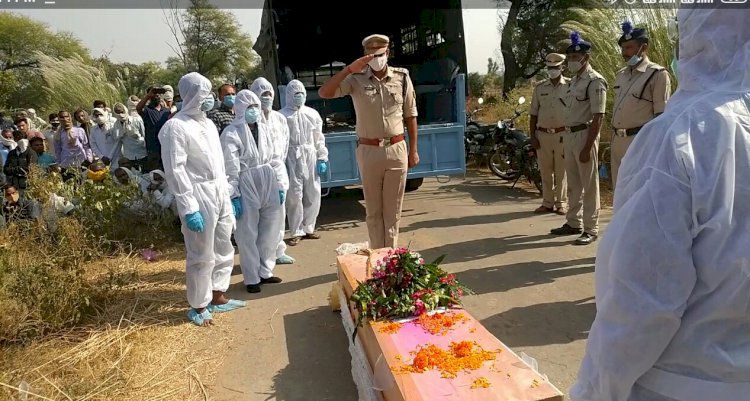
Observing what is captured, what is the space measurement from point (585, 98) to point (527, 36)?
18573 mm

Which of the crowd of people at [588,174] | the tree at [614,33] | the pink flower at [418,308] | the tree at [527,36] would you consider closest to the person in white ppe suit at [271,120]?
the crowd of people at [588,174]

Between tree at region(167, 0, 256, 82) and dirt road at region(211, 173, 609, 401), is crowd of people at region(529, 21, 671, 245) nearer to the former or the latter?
dirt road at region(211, 173, 609, 401)

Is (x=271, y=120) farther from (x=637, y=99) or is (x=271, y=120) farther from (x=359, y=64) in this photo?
(x=637, y=99)

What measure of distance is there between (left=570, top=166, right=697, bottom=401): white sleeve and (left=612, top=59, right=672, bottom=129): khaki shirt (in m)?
3.85

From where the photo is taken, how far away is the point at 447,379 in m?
2.22

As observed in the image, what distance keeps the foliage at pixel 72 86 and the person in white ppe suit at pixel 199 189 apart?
36.4ft

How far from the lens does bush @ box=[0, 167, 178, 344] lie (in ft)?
12.4

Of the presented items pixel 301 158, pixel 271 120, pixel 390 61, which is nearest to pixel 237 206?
pixel 271 120

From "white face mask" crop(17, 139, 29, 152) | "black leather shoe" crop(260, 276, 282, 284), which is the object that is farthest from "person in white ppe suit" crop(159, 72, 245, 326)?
"white face mask" crop(17, 139, 29, 152)

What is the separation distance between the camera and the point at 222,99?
6121 mm

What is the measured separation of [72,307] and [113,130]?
16.3 feet

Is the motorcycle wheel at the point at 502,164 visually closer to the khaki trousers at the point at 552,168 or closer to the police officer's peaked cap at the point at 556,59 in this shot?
the khaki trousers at the point at 552,168

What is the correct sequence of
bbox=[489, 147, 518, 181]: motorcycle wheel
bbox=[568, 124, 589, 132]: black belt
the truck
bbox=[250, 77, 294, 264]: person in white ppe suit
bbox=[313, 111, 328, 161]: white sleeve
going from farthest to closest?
bbox=[489, 147, 518, 181]: motorcycle wheel, the truck, bbox=[313, 111, 328, 161]: white sleeve, bbox=[568, 124, 589, 132]: black belt, bbox=[250, 77, 294, 264]: person in white ppe suit

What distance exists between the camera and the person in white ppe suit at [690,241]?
1.07 m
